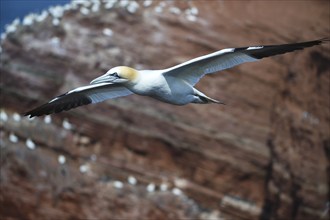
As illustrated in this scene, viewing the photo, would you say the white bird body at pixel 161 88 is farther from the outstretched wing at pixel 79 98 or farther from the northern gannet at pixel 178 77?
the outstretched wing at pixel 79 98

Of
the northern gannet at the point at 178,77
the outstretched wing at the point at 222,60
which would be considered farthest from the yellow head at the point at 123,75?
the outstretched wing at the point at 222,60

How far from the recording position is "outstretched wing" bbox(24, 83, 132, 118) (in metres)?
7.51

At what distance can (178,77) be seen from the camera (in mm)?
7156

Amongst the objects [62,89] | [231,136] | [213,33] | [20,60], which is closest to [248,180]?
[231,136]

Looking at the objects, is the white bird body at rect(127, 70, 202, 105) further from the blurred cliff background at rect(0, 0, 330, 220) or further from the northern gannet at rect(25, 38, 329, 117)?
the blurred cliff background at rect(0, 0, 330, 220)

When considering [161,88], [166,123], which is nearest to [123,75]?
[161,88]

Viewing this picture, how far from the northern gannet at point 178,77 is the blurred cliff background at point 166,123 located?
6071 mm

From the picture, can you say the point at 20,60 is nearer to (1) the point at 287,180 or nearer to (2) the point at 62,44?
(2) the point at 62,44

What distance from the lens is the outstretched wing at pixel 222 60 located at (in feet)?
22.7

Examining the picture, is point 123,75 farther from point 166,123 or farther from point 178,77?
point 166,123

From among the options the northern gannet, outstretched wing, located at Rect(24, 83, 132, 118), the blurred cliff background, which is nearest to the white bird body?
the northern gannet

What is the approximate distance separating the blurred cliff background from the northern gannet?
239 inches

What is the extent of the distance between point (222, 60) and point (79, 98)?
145 centimetres

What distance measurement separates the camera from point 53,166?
13469 millimetres
